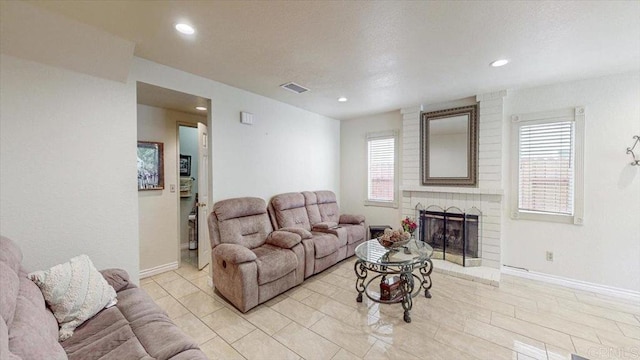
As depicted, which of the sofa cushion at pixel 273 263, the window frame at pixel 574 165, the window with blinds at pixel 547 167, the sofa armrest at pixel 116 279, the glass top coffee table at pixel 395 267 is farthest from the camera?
the window with blinds at pixel 547 167

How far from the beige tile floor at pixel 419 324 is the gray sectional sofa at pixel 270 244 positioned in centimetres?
21

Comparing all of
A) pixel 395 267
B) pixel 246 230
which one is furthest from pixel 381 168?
pixel 246 230

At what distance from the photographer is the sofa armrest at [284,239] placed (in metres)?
3.00

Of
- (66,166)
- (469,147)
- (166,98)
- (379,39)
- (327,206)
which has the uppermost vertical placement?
(379,39)

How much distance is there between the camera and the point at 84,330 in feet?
4.78

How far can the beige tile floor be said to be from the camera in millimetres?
1955

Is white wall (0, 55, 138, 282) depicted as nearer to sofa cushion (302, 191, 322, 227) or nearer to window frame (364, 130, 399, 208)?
sofa cushion (302, 191, 322, 227)

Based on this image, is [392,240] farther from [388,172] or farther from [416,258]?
[388,172]

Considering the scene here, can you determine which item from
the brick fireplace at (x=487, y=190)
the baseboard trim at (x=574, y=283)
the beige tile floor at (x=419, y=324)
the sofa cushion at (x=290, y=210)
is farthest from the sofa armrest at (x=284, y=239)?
the baseboard trim at (x=574, y=283)

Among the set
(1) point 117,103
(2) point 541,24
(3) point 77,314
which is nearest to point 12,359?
(3) point 77,314

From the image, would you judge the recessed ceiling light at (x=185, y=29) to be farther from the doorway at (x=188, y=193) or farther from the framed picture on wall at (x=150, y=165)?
the doorway at (x=188, y=193)

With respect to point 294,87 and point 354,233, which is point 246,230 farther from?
point 294,87

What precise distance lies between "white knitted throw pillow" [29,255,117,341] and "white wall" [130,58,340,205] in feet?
4.79

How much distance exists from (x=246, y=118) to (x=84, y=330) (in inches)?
103
